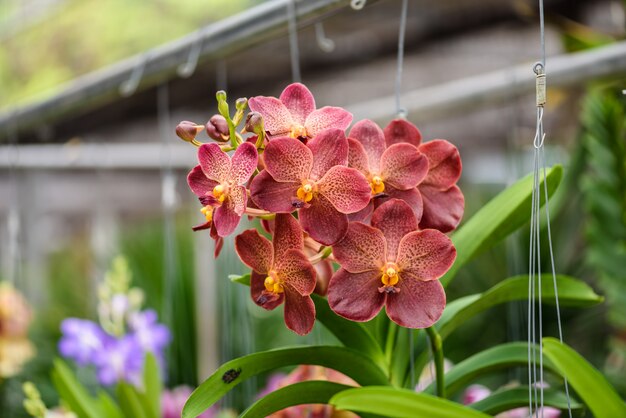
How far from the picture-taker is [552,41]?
2.82 meters

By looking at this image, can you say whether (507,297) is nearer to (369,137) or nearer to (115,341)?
(369,137)

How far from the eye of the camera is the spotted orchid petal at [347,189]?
1.91ft

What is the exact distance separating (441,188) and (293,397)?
21cm

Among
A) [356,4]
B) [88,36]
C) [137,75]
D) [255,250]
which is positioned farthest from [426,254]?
[88,36]

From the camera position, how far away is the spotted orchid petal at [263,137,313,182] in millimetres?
580

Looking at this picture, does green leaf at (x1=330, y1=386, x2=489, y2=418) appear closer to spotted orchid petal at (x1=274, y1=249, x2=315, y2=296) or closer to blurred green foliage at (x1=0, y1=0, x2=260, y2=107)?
spotted orchid petal at (x1=274, y1=249, x2=315, y2=296)

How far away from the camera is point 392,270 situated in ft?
1.89

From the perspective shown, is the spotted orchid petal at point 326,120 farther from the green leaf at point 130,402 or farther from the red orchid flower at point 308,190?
the green leaf at point 130,402

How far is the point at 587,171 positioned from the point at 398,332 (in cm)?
92

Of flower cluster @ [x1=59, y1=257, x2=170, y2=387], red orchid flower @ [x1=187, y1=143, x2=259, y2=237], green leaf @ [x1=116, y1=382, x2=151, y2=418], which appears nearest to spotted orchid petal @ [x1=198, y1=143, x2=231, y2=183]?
red orchid flower @ [x1=187, y1=143, x2=259, y2=237]

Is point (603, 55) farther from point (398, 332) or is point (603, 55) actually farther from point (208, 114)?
point (208, 114)

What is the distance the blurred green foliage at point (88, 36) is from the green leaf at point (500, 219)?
474 cm

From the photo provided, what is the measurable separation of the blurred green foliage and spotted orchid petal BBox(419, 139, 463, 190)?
478 centimetres

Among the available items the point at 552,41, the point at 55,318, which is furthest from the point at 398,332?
the point at 552,41
